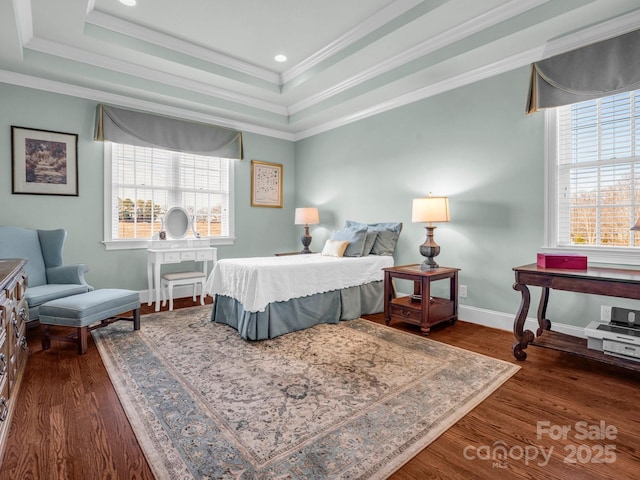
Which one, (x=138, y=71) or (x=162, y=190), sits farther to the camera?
(x=162, y=190)

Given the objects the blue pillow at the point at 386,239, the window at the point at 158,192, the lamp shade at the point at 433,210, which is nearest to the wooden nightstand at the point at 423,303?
the lamp shade at the point at 433,210

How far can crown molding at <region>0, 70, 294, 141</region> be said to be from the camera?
366 cm

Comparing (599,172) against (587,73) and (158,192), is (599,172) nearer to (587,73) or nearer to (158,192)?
(587,73)

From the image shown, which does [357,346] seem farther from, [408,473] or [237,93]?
[237,93]

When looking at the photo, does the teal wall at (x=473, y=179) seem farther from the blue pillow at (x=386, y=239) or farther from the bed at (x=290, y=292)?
the bed at (x=290, y=292)

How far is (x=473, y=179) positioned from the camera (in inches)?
142

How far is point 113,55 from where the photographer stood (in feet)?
11.9

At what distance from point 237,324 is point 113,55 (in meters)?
3.17

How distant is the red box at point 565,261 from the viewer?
244 cm

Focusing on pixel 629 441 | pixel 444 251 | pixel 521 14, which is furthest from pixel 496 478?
pixel 521 14

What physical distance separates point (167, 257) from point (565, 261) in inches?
162

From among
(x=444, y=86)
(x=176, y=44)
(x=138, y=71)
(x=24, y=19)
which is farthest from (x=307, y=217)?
(x=24, y=19)

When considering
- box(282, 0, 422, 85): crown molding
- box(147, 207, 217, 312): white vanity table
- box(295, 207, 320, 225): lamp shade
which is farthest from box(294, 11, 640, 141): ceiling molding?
box(147, 207, 217, 312): white vanity table

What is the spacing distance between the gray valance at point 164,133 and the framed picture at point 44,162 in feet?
1.24
